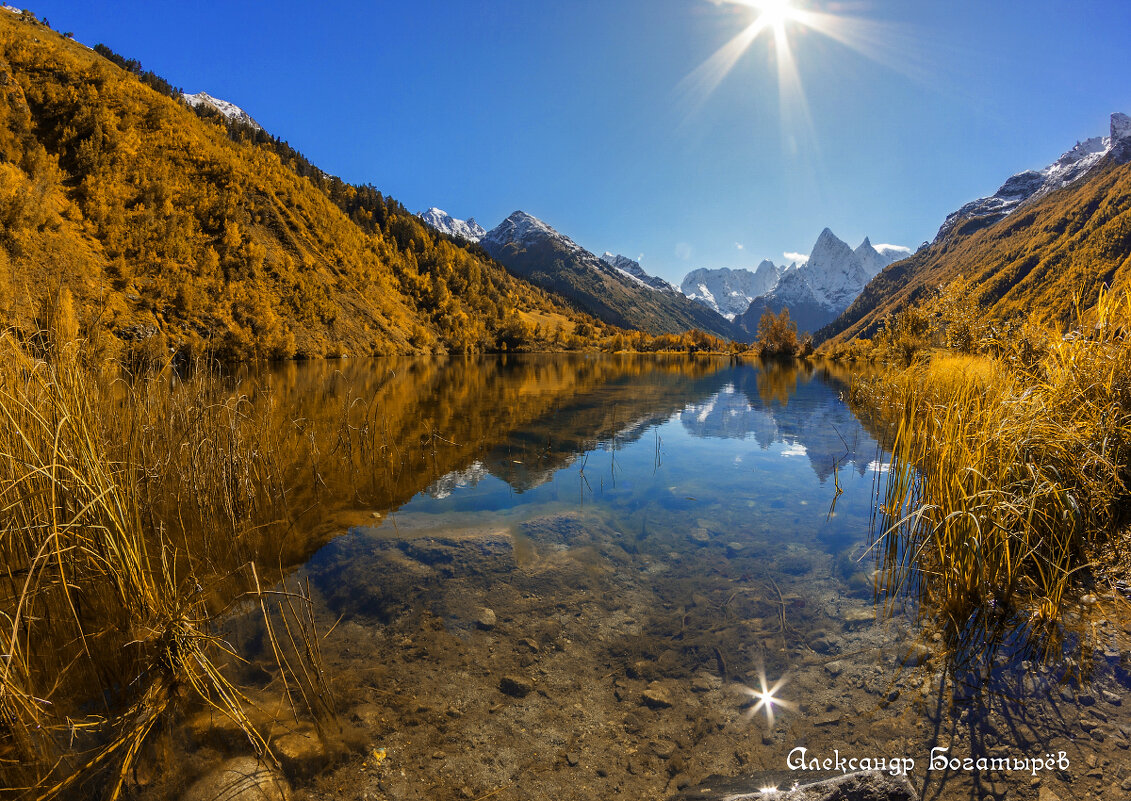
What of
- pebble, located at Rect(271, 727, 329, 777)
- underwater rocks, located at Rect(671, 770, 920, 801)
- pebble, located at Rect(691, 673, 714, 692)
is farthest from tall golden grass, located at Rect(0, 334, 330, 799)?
pebble, located at Rect(691, 673, 714, 692)

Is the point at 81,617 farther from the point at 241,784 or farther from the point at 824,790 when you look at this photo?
the point at 824,790

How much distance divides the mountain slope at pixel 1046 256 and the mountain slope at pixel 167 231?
85.1m

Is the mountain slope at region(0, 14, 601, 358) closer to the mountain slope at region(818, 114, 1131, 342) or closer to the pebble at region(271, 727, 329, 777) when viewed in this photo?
the pebble at region(271, 727, 329, 777)

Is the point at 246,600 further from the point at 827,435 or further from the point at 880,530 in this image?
the point at 827,435

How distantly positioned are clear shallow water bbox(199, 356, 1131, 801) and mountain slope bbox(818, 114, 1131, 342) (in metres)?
77.6

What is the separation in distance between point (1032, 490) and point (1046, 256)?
576 feet

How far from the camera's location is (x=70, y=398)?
11.7 feet

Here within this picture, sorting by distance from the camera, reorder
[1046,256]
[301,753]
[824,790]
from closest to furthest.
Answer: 1. [824,790]
2. [301,753]
3. [1046,256]

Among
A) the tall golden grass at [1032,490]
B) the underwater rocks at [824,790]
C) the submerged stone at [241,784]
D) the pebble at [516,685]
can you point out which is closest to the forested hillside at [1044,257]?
the tall golden grass at [1032,490]

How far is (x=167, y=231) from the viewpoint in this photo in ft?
144

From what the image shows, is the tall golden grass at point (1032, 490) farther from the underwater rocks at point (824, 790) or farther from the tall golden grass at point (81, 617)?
the tall golden grass at point (81, 617)

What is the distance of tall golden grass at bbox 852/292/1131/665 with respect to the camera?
13.2 feet

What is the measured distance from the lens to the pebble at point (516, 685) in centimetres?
392

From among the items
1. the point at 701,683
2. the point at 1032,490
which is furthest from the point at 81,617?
the point at 1032,490
